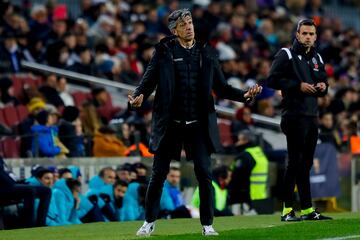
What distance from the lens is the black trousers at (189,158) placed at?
13445mm

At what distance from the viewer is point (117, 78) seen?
2658 cm

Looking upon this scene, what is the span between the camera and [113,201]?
18453 mm

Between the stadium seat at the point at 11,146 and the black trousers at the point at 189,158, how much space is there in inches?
234

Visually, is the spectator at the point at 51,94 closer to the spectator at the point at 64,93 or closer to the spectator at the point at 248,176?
the spectator at the point at 64,93

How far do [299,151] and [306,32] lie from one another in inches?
50.7

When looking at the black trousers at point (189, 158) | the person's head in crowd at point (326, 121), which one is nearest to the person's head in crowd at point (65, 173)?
the black trousers at point (189, 158)

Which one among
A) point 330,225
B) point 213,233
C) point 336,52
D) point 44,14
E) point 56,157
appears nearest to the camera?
point 213,233

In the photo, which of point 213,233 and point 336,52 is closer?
point 213,233

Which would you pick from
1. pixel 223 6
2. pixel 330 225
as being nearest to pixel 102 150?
pixel 330 225

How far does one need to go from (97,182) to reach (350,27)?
2087 centimetres

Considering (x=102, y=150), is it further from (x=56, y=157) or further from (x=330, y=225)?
(x=330, y=225)

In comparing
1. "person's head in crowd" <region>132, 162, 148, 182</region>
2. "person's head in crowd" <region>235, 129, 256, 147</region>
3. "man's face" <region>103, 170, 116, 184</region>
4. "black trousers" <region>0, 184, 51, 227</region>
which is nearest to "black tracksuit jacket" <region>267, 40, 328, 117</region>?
"black trousers" <region>0, 184, 51, 227</region>

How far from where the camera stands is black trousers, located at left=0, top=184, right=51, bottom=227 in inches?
650

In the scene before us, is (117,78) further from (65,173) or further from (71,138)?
(65,173)
